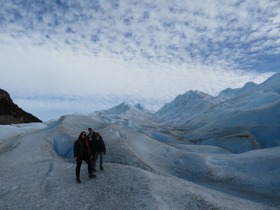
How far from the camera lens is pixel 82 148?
1528 cm

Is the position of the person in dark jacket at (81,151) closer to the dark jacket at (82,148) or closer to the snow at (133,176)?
the dark jacket at (82,148)

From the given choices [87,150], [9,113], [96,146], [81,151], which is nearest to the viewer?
[81,151]

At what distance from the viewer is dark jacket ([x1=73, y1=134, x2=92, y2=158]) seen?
15.2 metres

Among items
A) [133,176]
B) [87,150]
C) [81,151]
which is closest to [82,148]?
[81,151]

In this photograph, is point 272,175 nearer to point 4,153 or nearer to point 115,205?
point 115,205

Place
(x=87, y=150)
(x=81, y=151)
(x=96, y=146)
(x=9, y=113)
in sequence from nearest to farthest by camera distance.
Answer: (x=81, y=151)
(x=87, y=150)
(x=96, y=146)
(x=9, y=113)

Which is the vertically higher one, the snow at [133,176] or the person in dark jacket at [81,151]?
the person in dark jacket at [81,151]

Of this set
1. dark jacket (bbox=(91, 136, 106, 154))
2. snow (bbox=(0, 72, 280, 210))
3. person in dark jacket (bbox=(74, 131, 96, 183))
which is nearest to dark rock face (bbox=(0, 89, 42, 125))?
snow (bbox=(0, 72, 280, 210))

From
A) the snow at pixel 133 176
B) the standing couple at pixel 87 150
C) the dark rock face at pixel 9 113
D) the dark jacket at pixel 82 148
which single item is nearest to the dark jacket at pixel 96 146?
the standing couple at pixel 87 150

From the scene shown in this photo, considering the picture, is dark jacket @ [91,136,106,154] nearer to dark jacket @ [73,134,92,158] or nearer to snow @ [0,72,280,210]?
dark jacket @ [73,134,92,158]

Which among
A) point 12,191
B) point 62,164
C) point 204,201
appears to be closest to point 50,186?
→ point 12,191

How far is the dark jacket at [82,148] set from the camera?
597 inches

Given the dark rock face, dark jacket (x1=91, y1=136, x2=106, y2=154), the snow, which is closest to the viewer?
the snow

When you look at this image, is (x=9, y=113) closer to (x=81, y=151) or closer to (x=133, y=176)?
(x=81, y=151)
